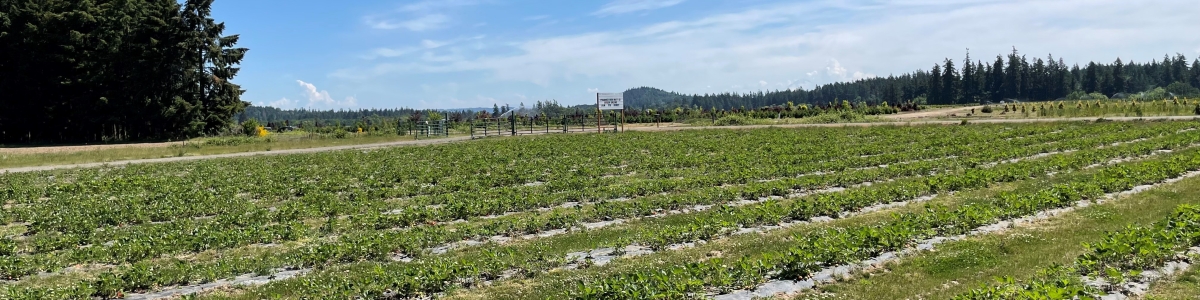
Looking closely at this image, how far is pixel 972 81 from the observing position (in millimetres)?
152125

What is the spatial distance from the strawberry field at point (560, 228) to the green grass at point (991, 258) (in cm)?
33

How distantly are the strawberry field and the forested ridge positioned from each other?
41.0 meters

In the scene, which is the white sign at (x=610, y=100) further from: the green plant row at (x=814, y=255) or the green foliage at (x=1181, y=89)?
the green foliage at (x=1181, y=89)

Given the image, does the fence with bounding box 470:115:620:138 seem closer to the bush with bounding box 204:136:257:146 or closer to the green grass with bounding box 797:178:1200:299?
the bush with bounding box 204:136:257:146

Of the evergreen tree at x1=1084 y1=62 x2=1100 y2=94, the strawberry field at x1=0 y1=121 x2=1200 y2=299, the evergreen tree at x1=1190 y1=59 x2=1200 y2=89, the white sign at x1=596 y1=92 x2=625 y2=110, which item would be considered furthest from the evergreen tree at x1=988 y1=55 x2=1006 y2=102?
the strawberry field at x1=0 y1=121 x2=1200 y2=299

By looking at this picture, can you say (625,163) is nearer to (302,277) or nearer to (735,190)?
(735,190)

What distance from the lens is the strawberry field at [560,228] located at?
7484mm

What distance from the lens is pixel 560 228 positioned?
38.3 feet

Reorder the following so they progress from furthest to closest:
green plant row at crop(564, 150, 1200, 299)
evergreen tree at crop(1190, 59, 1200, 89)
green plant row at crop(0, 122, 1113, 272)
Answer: evergreen tree at crop(1190, 59, 1200, 89) < green plant row at crop(0, 122, 1113, 272) < green plant row at crop(564, 150, 1200, 299)

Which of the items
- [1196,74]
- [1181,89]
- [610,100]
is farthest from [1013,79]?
[610,100]

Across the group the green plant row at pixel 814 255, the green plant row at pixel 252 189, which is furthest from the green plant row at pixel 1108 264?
the green plant row at pixel 252 189

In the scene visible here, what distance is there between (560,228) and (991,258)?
660 cm

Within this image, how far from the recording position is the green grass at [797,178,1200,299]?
22.7 feet

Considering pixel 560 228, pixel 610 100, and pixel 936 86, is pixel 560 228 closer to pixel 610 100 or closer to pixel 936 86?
pixel 610 100
